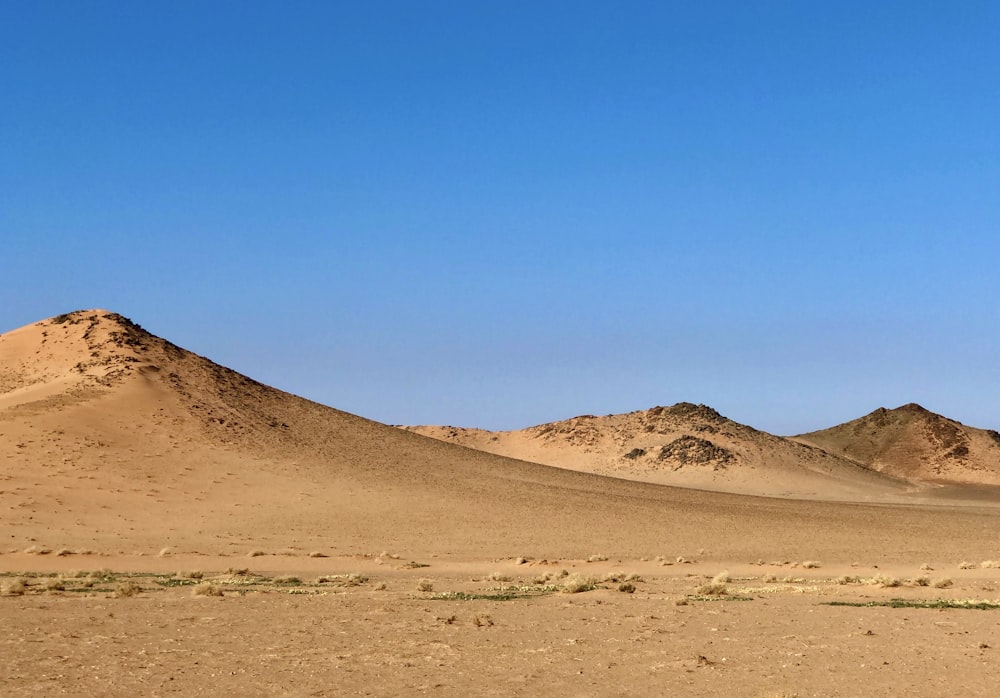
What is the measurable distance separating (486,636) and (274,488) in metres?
33.5

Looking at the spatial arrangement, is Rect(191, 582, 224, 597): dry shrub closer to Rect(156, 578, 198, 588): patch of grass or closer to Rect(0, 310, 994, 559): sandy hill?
Rect(156, 578, 198, 588): patch of grass

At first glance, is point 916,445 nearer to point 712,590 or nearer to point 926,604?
point 712,590

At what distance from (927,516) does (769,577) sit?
3260cm

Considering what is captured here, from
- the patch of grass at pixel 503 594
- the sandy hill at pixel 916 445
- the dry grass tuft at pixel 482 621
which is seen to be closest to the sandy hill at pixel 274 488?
the patch of grass at pixel 503 594

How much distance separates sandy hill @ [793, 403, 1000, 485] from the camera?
367 ft

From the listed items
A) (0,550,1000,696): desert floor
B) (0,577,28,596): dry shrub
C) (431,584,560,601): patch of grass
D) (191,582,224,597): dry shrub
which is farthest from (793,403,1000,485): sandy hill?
(0,577,28,596): dry shrub

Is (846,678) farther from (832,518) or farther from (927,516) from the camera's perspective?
(927,516)

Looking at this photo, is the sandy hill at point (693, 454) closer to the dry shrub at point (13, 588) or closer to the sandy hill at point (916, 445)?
the sandy hill at point (916, 445)

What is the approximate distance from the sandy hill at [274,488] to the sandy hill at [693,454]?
1121 inches

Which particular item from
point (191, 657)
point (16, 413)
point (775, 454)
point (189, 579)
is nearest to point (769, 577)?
point (189, 579)

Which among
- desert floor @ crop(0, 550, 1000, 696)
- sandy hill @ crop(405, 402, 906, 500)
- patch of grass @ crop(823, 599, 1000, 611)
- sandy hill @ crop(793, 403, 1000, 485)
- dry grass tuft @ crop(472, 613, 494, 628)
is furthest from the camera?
sandy hill @ crop(793, 403, 1000, 485)

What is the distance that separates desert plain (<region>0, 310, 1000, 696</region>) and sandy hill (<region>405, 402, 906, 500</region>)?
2.26 metres

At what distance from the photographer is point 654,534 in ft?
156

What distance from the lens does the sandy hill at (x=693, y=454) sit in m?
98.1
